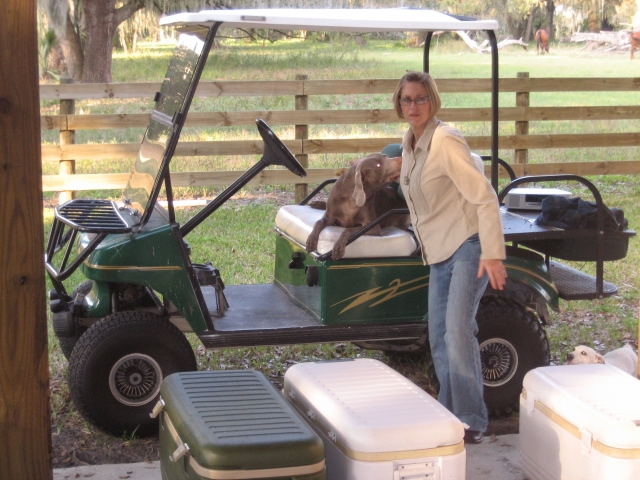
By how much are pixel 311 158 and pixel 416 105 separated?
8879mm

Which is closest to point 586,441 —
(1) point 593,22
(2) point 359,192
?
(2) point 359,192

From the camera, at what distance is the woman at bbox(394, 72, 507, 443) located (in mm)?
3656

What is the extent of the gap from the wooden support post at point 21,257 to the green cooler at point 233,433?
46 cm

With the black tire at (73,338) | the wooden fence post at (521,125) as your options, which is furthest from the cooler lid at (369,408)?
the wooden fence post at (521,125)

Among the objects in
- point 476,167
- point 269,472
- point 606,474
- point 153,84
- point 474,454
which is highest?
point 153,84

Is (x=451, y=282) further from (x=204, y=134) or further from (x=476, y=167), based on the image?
(x=204, y=134)

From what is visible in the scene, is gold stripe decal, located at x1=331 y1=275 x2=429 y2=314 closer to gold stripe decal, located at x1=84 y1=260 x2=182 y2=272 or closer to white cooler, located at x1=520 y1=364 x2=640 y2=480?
gold stripe decal, located at x1=84 y1=260 x2=182 y2=272

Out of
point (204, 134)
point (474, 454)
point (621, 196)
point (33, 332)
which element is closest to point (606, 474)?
point (474, 454)

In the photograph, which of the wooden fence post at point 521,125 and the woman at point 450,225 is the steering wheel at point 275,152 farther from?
the wooden fence post at point 521,125

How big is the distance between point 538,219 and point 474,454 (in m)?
1.49

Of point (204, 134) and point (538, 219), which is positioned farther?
point (204, 134)

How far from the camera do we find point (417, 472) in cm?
270

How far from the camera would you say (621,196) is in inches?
412

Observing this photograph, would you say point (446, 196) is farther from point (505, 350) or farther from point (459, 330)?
point (505, 350)
